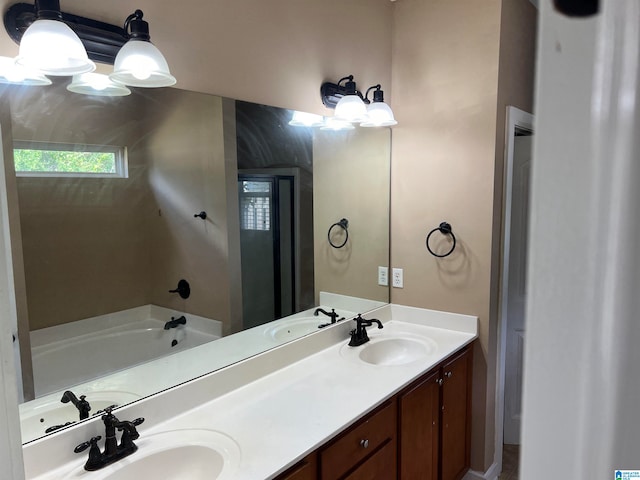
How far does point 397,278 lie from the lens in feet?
8.96

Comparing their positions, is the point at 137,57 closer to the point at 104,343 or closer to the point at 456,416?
the point at 104,343

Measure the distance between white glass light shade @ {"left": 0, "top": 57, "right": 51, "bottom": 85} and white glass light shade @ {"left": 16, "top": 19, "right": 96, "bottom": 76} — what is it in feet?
0.10

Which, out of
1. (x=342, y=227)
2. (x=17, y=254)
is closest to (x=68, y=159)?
(x=17, y=254)

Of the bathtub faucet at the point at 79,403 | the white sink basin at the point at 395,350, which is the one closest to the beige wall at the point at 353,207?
the white sink basin at the point at 395,350

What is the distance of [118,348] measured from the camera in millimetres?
1512

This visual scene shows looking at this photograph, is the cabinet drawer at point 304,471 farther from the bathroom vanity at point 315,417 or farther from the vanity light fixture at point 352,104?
the vanity light fixture at point 352,104

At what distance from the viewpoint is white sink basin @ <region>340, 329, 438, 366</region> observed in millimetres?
2301

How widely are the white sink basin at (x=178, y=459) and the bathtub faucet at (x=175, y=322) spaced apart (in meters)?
0.39

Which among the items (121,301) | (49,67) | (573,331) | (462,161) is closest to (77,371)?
(121,301)

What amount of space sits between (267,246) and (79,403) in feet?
3.42

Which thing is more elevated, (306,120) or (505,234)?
(306,120)

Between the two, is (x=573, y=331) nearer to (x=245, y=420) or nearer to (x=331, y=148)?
(x=245, y=420)

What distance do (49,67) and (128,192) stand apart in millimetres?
455

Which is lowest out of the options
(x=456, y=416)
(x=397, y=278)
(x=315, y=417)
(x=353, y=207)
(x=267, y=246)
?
(x=456, y=416)
